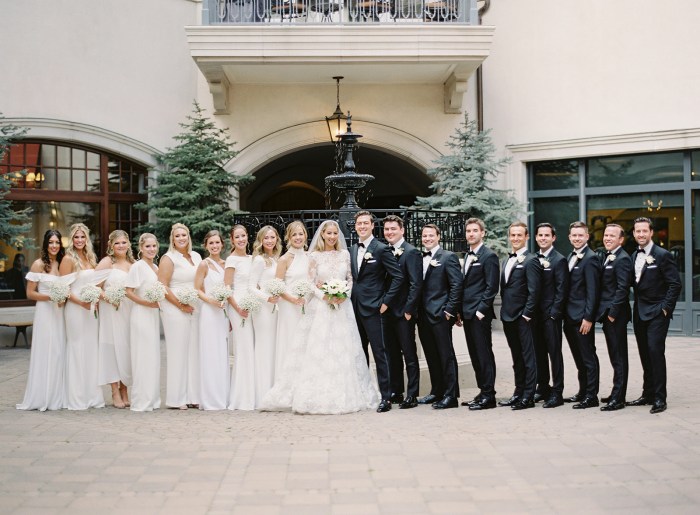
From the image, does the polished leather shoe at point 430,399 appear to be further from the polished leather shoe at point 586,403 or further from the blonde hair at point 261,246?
the blonde hair at point 261,246

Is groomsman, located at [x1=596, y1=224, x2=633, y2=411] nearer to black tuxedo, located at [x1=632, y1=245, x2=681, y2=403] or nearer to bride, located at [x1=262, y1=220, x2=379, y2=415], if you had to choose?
black tuxedo, located at [x1=632, y1=245, x2=681, y2=403]

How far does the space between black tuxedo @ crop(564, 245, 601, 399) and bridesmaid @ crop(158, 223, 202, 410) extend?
13.4 feet

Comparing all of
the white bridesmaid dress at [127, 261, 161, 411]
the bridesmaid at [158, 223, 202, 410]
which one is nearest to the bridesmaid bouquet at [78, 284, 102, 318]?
the white bridesmaid dress at [127, 261, 161, 411]

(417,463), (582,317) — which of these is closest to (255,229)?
(582,317)

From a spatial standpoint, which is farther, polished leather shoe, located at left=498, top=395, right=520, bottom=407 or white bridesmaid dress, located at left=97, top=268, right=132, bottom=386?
white bridesmaid dress, located at left=97, top=268, right=132, bottom=386

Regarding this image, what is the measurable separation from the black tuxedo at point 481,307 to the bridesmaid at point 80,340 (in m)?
4.09

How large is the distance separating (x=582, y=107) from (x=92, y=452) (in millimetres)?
12400

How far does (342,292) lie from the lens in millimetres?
8227

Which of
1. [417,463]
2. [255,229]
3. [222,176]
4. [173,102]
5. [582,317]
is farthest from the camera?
[173,102]

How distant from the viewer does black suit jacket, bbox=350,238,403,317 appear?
829 cm

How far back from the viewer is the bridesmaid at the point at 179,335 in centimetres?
863

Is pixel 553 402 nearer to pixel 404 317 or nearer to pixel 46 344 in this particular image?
pixel 404 317

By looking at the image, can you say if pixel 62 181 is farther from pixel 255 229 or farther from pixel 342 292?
pixel 342 292

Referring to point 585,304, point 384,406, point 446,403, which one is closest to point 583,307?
point 585,304
